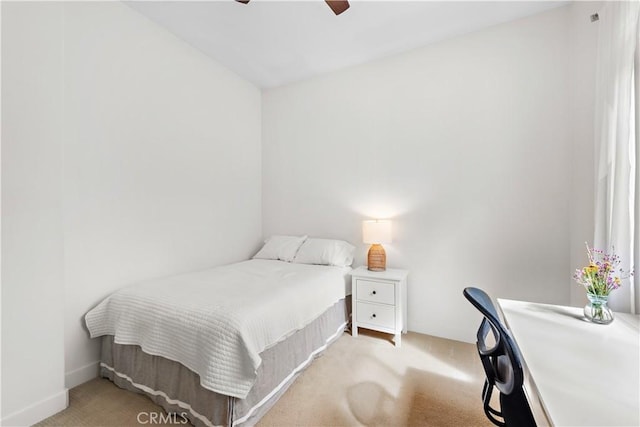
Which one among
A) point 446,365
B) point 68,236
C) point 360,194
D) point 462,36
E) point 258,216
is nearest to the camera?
point 68,236

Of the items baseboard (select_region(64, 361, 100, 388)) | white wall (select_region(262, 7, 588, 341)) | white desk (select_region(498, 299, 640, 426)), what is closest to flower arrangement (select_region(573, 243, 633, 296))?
white desk (select_region(498, 299, 640, 426))

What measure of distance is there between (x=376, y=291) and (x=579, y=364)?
5.26 ft

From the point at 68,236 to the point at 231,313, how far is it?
1319 mm

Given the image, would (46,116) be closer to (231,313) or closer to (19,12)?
(19,12)

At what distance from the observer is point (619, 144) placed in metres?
1.41

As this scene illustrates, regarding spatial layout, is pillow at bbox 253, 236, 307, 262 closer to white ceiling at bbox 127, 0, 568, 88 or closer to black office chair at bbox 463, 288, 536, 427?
white ceiling at bbox 127, 0, 568, 88

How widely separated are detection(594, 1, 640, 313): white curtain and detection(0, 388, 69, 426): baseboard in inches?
126

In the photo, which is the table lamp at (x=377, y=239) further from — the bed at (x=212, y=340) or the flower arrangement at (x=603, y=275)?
the flower arrangement at (x=603, y=275)

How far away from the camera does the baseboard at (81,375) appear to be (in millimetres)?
1854

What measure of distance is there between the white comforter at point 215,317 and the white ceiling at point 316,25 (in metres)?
2.21

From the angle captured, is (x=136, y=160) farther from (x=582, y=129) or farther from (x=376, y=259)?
(x=582, y=129)

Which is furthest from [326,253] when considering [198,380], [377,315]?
[198,380]

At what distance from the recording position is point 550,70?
86.6 inches

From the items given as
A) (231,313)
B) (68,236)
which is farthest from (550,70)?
(68,236)
